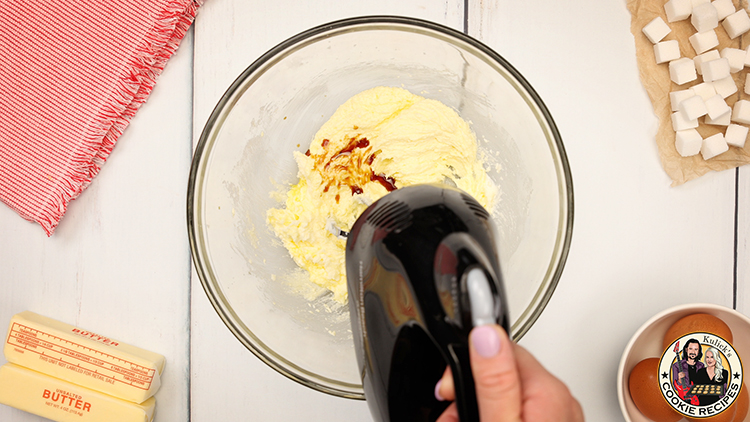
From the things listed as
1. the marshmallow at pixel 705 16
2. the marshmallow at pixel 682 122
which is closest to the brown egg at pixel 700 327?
the marshmallow at pixel 682 122

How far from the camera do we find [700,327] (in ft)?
2.83

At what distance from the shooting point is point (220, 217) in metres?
0.80

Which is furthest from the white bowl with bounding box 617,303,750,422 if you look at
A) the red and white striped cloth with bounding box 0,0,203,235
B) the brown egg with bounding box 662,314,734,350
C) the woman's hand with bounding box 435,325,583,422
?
the red and white striped cloth with bounding box 0,0,203,235

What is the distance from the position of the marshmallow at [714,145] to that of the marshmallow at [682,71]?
0.13m

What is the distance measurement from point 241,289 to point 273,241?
11cm

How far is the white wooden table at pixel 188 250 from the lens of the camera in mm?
932

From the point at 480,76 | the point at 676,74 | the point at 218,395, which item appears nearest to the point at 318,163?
the point at 480,76

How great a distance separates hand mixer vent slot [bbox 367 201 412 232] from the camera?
0.55 m

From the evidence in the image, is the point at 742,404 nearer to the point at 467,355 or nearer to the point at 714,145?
the point at 714,145

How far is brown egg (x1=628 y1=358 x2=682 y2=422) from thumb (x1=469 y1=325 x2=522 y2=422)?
0.59 m

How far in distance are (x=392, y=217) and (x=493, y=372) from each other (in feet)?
0.74

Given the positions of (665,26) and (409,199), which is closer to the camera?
(409,199)

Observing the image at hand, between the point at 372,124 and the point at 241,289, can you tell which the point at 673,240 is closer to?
the point at 372,124

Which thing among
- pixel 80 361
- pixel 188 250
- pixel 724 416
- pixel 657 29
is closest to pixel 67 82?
pixel 188 250
